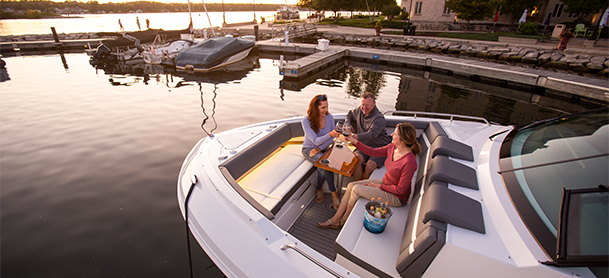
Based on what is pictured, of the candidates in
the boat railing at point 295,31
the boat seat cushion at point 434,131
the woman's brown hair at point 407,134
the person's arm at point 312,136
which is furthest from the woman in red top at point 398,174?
the boat railing at point 295,31

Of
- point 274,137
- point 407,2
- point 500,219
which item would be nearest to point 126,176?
point 274,137

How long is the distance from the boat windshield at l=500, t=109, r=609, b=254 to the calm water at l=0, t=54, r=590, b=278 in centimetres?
320

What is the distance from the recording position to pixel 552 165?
1.94 meters

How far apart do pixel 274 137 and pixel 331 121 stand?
89cm

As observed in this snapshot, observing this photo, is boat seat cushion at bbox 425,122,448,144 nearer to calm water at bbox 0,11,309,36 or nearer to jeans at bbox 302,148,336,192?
jeans at bbox 302,148,336,192

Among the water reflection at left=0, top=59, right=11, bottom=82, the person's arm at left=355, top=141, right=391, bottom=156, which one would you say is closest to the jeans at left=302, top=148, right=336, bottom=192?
the person's arm at left=355, top=141, right=391, bottom=156

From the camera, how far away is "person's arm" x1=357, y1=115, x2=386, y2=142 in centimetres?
370

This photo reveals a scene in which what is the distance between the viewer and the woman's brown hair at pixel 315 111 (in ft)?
11.8

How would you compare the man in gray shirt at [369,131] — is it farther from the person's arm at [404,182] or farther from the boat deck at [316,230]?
the person's arm at [404,182]

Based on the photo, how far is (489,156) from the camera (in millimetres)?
2703

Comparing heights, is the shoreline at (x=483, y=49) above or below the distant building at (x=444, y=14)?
below

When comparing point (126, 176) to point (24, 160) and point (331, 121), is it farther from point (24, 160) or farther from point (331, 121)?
point (331, 121)

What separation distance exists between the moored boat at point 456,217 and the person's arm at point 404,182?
0.14 metres

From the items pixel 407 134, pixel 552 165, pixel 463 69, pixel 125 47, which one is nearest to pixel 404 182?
pixel 407 134
